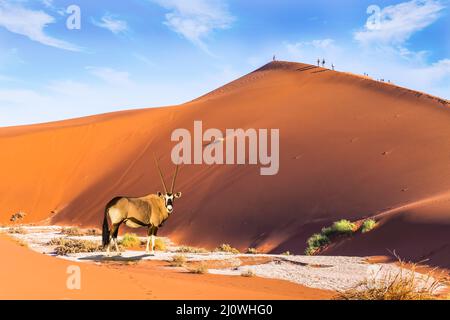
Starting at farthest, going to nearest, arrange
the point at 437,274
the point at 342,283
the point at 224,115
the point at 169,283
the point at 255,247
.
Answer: the point at 224,115 < the point at 255,247 < the point at 437,274 < the point at 342,283 < the point at 169,283

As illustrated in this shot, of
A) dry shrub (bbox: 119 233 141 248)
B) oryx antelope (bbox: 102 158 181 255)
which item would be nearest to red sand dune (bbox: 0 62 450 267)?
dry shrub (bbox: 119 233 141 248)

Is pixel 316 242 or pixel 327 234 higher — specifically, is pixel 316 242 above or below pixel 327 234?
A: below

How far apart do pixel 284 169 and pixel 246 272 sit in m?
17.6

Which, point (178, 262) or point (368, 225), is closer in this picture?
point (178, 262)

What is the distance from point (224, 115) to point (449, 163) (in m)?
23.4

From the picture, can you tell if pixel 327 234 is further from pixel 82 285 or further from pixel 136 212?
pixel 82 285

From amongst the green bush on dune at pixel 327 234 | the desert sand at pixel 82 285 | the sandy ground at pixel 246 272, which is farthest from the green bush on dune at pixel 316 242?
the desert sand at pixel 82 285

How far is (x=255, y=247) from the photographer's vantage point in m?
21.3

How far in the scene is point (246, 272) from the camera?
10.3 m

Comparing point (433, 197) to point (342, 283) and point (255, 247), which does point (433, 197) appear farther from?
point (342, 283)

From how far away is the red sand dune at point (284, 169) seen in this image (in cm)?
2050

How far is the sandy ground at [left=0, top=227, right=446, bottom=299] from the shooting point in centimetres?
675

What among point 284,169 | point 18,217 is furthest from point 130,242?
point 18,217

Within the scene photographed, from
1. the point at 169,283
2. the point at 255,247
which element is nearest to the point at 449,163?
the point at 255,247
